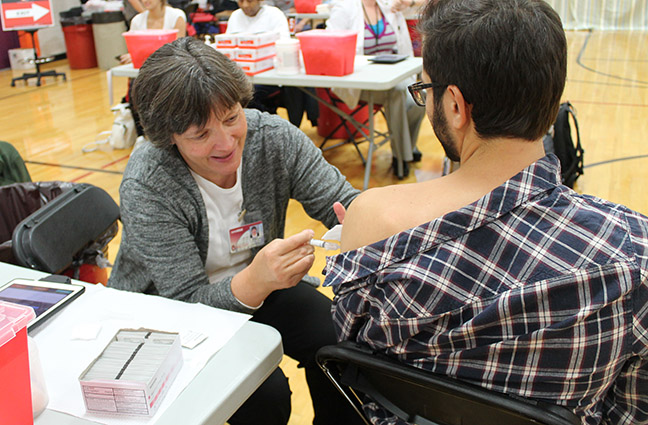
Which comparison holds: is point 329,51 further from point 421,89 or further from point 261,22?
point 421,89

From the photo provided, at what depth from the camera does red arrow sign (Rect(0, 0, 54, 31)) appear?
7162mm

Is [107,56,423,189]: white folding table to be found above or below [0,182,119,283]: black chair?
above

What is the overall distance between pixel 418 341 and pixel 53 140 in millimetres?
5068

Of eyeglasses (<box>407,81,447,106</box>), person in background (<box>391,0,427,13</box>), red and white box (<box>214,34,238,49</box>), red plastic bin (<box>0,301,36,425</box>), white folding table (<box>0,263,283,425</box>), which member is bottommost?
white folding table (<box>0,263,283,425</box>)

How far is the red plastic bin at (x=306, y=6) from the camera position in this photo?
20.0 feet

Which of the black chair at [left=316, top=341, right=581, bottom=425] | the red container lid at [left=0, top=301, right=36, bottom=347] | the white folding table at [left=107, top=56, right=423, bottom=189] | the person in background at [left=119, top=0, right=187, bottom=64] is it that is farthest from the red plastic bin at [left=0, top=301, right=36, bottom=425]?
the person in background at [left=119, top=0, right=187, bottom=64]

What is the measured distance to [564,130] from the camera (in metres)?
3.48

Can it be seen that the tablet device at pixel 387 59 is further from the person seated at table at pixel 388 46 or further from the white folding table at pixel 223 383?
the white folding table at pixel 223 383

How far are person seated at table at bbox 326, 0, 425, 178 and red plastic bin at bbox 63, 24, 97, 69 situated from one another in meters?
5.90

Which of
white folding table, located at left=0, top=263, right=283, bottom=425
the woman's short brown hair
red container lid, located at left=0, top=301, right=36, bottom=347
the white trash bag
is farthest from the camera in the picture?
the white trash bag

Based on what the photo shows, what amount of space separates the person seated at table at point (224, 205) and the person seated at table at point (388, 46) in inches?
92.0

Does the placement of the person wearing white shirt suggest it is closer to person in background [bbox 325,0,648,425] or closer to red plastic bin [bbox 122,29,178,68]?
red plastic bin [bbox 122,29,178,68]

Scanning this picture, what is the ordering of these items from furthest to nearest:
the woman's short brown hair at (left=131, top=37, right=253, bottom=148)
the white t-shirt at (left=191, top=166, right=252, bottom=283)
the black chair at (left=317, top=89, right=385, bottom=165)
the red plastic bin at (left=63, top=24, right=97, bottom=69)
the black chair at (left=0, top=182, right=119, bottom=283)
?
the red plastic bin at (left=63, top=24, right=97, bottom=69) → the black chair at (left=317, top=89, right=385, bottom=165) → the black chair at (left=0, top=182, right=119, bottom=283) → the white t-shirt at (left=191, top=166, right=252, bottom=283) → the woman's short brown hair at (left=131, top=37, right=253, bottom=148)

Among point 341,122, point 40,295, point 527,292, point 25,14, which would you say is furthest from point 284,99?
point 25,14
